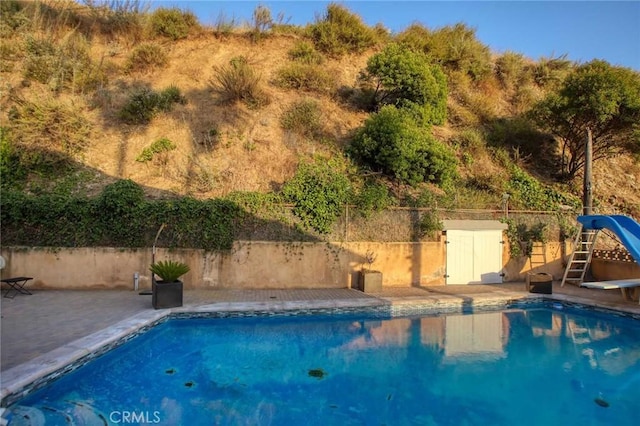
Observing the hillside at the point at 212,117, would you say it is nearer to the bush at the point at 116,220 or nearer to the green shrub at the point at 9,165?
the green shrub at the point at 9,165

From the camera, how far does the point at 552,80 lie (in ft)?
70.2

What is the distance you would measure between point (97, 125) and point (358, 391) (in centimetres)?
1447

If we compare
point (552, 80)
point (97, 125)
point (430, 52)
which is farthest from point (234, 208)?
point (552, 80)

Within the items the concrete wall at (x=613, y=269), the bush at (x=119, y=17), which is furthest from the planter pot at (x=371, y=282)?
the bush at (x=119, y=17)

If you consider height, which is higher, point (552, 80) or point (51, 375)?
point (552, 80)

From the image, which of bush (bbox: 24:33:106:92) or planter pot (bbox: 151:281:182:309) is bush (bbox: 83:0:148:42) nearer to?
bush (bbox: 24:33:106:92)

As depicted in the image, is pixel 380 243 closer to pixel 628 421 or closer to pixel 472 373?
pixel 472 373

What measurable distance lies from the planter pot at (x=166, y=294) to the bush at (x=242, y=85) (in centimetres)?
1052

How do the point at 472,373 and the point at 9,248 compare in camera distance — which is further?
the point at 9,248

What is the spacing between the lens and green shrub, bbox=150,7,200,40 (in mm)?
19812

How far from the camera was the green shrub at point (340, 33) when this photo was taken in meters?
20.2

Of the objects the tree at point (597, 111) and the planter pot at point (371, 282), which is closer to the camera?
the planter pot at point (371, 282)

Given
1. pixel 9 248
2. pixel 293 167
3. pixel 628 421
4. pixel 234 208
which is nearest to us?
pixel 628 421

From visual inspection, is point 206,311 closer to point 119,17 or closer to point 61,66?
point 61,66
